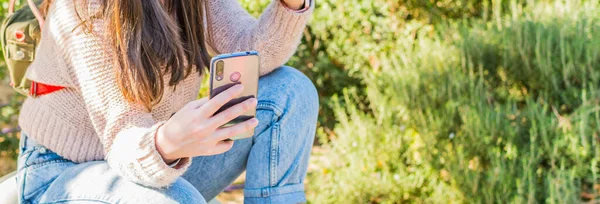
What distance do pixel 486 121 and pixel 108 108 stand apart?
6.26ft

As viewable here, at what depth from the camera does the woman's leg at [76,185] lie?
5.49 feet

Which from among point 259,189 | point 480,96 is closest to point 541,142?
point 480,96

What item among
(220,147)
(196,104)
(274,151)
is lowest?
(274,151)

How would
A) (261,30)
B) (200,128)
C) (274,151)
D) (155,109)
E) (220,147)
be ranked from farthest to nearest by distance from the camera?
(261,30)
(274,151)
(155,109)
(220,147)
(200,128)

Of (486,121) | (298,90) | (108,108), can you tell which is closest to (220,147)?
(108,108)

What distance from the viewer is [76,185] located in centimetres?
173

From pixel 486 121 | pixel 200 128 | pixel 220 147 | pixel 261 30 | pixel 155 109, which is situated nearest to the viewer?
pixel 200 128

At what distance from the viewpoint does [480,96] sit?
3.37 meters

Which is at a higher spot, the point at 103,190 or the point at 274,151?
the point at 103,190

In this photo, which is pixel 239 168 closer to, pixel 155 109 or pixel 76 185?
pixel 155 109

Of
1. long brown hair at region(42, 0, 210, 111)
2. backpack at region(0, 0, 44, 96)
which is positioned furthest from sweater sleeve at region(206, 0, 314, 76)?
backpack at region(0, 0, 44, 96)

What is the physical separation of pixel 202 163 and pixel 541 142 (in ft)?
5.35

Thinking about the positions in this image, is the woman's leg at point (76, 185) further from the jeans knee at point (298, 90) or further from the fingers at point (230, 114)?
the jeans knee at point (298, 90)

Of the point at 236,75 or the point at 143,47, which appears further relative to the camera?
the point at 143,47
